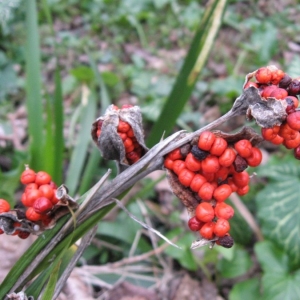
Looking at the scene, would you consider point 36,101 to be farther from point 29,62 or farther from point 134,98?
point 134,98

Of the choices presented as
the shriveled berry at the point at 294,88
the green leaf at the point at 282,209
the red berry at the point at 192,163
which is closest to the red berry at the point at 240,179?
the red berry at the point at 192,163

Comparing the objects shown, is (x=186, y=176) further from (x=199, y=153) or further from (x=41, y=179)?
(x=41, y=179)

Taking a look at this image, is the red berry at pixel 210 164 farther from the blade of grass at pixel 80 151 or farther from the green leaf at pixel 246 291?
the blade of grass at pixel 80 151

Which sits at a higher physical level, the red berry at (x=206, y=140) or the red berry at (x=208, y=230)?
the red berry at (x=206, y=140)

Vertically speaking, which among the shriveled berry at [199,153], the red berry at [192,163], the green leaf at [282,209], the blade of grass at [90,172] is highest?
the shriveled berry at [199,153]

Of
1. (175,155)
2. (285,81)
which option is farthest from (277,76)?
(175,155)
